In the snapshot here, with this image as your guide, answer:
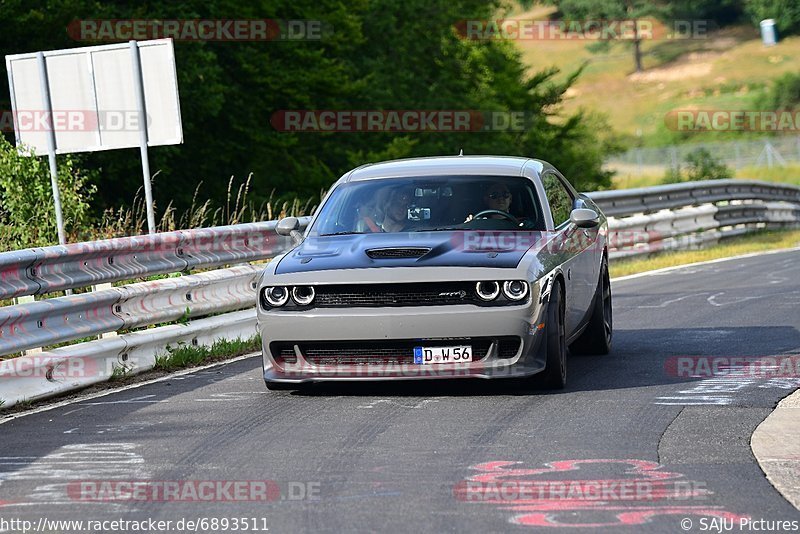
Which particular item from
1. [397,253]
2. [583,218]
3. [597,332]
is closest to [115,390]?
[397,253]

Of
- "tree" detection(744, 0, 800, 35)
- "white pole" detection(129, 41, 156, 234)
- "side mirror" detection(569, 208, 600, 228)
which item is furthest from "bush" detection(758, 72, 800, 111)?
"side mirror" detection(569, 208, 600, 228)

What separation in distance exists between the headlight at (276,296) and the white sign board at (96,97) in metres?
5.69

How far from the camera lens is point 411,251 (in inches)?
355

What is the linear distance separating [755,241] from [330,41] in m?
21.2

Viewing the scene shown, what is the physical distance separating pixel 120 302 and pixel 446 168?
255 centimetres

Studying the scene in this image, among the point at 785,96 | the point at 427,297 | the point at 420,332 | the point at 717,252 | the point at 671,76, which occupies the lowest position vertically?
the point at 785,96

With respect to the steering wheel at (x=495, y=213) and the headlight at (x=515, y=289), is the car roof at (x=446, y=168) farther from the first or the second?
the headlight at (x=515, y=289)

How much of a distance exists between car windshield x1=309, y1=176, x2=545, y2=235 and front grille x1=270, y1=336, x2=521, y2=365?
3.75 ft

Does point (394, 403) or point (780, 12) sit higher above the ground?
point (780, 12)

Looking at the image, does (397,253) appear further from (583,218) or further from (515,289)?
(583,218)

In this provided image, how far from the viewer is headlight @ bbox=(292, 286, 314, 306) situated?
8.90 meters

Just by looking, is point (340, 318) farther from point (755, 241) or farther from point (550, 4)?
point (550, 4)

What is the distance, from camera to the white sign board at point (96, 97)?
14.6m

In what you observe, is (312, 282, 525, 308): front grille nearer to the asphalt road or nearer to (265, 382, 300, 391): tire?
the asphalt road
